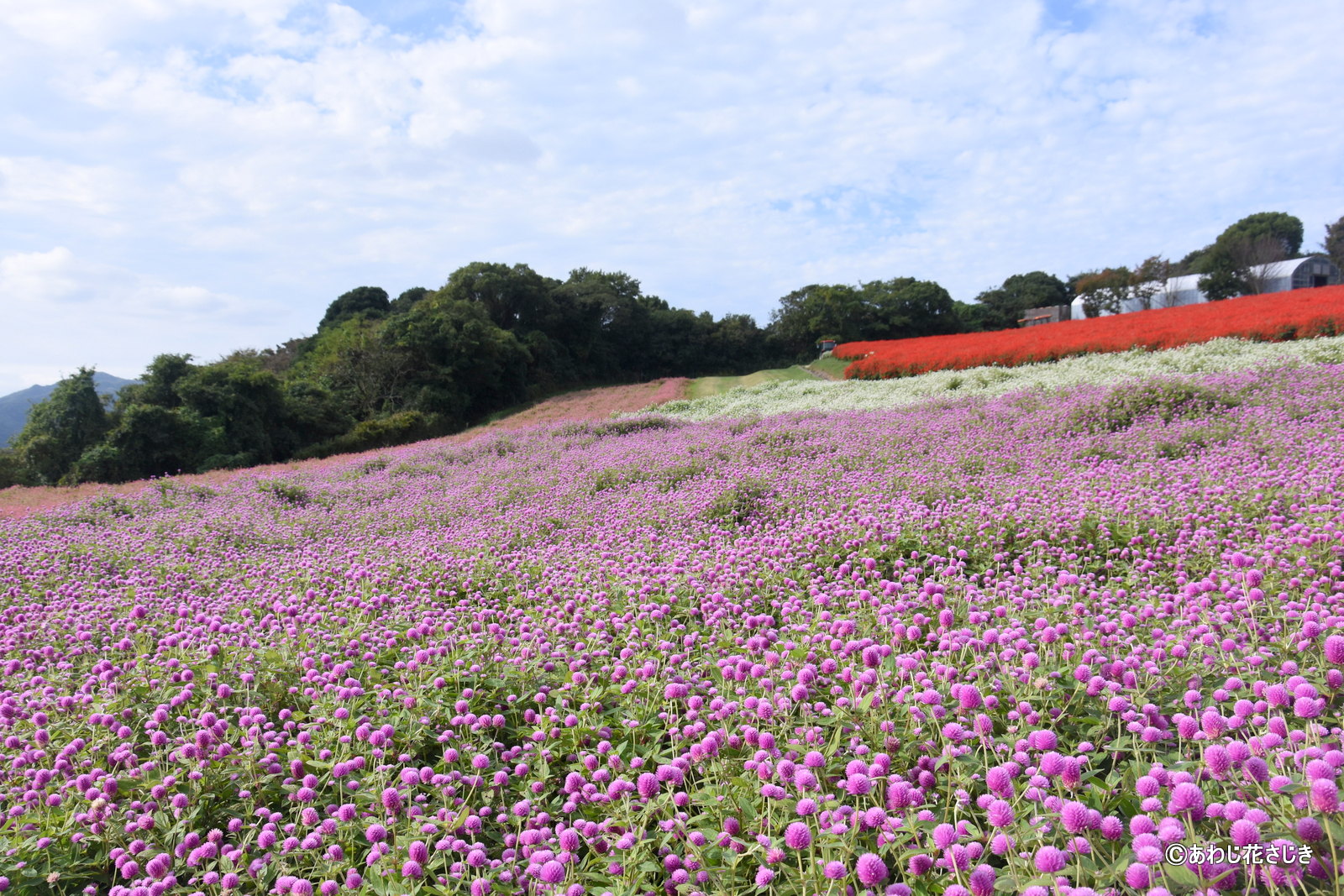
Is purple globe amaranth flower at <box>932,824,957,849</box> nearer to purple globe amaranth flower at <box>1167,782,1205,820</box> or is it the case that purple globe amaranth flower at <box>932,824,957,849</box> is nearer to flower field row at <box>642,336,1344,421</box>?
purple globe amaranth flower at <box>1167,782,1205,820</box>

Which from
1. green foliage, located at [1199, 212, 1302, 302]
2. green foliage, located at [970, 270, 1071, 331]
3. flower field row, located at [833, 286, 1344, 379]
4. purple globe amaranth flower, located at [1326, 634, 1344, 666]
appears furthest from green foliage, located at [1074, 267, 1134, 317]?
purple globe amaranth flower, located at [1326, 634, 1344, 666]

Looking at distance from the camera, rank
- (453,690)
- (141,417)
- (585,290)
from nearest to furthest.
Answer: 1. (453,690)
2. (141,417)
3. (585,290)

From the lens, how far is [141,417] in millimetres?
22938

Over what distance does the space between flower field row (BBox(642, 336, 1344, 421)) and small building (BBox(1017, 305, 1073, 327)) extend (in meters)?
43.0

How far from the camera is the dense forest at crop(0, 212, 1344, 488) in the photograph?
23.2m

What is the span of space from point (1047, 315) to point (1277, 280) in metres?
15.9

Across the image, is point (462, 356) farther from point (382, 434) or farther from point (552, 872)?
point (552, 872)

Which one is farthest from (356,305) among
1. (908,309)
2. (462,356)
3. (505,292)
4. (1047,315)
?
(1047,315)

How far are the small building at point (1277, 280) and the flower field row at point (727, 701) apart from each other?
53.2 metres

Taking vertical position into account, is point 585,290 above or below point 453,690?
above

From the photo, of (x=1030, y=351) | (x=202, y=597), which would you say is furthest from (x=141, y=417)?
(x=1030, y=351)

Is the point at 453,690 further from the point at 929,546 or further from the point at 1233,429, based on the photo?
the point at 1233,429

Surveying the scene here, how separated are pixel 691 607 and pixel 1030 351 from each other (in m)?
24.7

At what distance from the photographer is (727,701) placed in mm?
3197
